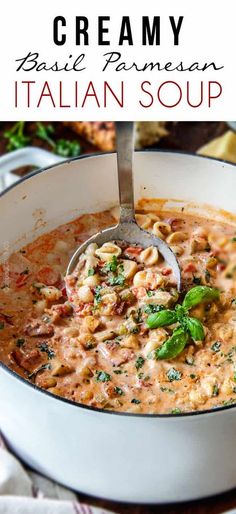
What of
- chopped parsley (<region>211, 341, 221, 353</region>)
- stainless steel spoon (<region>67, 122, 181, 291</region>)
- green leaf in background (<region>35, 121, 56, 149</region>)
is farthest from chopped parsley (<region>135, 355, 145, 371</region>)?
green leaf in background (<region>35, 121, 56, 149</region>)

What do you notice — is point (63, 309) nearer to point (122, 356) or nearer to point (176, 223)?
point (122, 356)

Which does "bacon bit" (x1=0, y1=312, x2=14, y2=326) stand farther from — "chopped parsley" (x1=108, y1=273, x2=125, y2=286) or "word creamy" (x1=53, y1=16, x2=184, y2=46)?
"word creamy" (x1=53, y1=16, x2=184, y2=46)

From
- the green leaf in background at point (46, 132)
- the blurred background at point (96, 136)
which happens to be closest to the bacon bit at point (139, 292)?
the blurred background at point (96, 136)

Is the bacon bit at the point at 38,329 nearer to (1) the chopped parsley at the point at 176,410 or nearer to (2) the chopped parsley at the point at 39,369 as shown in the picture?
(2) the chopped parsley at the point at 39,369

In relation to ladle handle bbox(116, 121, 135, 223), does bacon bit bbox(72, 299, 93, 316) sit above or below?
below

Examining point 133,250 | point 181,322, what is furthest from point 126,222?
point 181,322

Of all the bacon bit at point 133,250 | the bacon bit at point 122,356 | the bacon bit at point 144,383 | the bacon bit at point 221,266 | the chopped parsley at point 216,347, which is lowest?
the bacon bit at point 144,383
